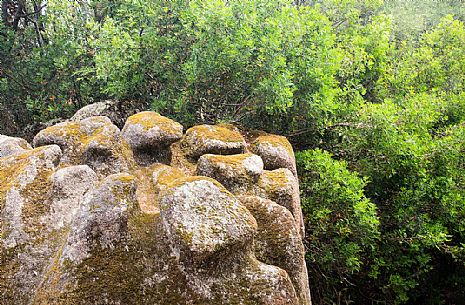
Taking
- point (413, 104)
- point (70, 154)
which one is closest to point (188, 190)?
point (70, 154)

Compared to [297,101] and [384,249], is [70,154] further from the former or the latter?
[384,249]

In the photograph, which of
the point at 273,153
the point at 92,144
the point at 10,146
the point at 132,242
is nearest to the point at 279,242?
the point at 132,242

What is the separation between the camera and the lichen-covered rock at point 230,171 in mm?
4762

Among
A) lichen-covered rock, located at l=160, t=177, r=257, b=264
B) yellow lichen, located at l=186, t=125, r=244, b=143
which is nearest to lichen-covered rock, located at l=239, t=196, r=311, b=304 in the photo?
lichen-covered rock, located at l=160, t=177, r=257, b=264

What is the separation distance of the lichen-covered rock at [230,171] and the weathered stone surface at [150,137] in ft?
2.80

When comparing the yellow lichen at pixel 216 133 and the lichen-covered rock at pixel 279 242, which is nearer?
the lichen-covered rock at pixel 279 242

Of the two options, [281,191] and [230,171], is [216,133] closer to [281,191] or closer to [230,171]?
[230,171]

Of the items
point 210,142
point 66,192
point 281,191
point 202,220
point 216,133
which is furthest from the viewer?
point 216,133

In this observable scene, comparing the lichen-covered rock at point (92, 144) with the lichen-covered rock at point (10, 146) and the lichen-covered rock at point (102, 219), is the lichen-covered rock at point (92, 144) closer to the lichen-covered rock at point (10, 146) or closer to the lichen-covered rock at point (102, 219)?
the lichen-covered rock at point (10, 146)

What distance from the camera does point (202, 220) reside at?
357cm

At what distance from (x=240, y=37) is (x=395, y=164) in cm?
419

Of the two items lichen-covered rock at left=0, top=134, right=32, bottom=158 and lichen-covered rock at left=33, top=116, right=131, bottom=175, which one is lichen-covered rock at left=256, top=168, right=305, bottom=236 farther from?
lichen-covered rock at left=0, top=134, right=32, bottom=158

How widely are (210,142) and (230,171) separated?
92 cm

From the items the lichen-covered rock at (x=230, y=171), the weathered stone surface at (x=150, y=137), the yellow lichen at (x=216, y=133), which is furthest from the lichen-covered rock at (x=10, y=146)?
the lichen-covered rock at (x=230, y=171)
